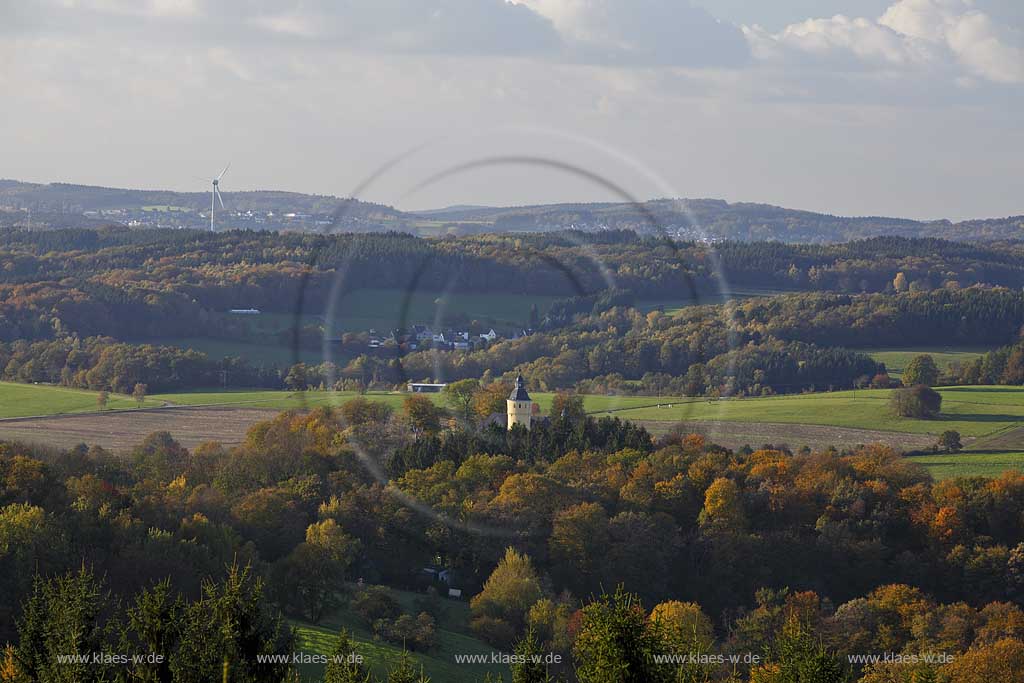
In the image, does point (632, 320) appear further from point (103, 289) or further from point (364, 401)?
point (103, 289)

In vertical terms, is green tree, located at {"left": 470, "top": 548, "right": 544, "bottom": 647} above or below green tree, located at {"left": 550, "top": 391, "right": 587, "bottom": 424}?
below

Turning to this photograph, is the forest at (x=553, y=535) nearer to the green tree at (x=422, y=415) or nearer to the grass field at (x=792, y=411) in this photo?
the green tree at (x=422, y=415)

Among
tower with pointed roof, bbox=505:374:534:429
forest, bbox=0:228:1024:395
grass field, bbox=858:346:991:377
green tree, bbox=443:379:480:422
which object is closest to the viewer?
tower with pointed roof, bbox=505:374:534:429

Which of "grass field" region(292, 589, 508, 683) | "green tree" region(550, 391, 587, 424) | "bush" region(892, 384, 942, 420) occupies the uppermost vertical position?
"green tree" region(550, 391, 587, 424)

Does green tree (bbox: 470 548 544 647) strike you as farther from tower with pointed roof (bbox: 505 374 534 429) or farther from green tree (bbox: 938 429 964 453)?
green tree (bbox: 938 429 964 453)

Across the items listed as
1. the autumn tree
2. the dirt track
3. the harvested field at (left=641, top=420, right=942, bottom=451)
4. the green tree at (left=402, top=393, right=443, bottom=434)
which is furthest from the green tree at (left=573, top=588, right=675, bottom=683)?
the dirt track

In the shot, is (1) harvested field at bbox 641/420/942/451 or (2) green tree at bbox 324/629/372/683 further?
(1) harvested field at bbox 641/420/942/451

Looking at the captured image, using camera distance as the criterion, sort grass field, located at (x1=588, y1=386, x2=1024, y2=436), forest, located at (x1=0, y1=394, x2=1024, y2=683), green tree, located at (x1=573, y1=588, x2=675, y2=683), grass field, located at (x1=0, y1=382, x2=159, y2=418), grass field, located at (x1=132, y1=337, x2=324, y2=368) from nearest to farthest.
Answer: green tree, located at (x1=573, y1=588, x2=675, y2=683) → forest, located at (x1=0, y1=394, x2=1024, y2=683) → grass field, located at (x1=588, y1=386, x2=1024, y2=436) → grass field, located at (x1=0, y1=382, x2=159, y2=418) → grass field, located at (x1=132, y1=337, x2=324, y2=368)

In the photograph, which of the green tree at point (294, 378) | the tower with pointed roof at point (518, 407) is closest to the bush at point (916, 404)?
the tower with pointed roof at point (518, 407)

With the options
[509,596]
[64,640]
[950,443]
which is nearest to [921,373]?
[950,443]
